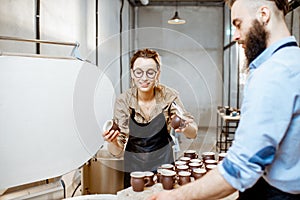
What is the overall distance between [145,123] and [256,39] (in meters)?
1.29

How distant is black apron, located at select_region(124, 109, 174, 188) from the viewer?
209 cm

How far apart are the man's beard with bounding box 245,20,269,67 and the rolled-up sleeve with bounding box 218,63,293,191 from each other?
131 millimetres

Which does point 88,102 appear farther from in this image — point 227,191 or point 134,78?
point 227,191

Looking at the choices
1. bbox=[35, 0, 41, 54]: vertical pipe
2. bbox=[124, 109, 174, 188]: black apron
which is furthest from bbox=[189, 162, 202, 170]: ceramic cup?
bbox=[35, 0, 41, 54]: vertical pipe

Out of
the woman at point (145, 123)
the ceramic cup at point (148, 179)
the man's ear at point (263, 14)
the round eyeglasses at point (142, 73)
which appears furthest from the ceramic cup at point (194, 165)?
the man's ear at point (263, 14)

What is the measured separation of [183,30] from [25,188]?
7.38 m

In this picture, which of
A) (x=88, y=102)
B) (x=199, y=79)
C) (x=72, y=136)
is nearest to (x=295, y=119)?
(x=72, y=136)

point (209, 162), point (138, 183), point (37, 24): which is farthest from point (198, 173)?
point (37, 24)

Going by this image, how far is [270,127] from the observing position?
2.52 feet

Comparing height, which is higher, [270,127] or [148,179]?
Answer: [270,127]

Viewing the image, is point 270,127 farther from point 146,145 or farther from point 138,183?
point 146,145

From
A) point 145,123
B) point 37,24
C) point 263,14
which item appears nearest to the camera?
point 263,14

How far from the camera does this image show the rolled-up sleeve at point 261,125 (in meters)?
0.76

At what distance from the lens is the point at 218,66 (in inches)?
343
